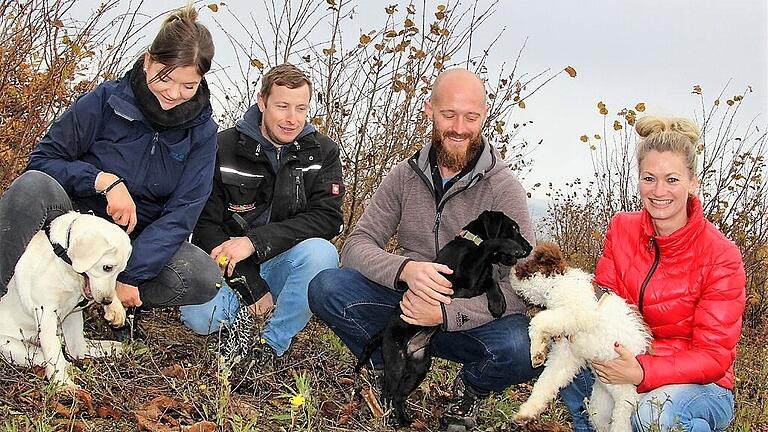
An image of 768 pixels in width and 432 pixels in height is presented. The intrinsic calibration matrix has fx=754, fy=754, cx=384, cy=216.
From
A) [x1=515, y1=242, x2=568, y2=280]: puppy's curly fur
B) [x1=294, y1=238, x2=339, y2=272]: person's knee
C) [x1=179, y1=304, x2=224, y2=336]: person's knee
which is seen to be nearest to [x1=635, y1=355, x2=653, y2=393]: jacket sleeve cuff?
[x1=515, y1=242, x2=568, y2=280]: puppy's curly fur

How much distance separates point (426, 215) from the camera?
4.56 meters

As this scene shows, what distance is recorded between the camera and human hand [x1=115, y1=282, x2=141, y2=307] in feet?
14.2

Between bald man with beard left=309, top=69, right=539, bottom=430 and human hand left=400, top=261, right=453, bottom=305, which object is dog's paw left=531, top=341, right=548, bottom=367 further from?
human hand left=400, top=261, right=453, bottom=305

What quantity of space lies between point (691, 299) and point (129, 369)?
3.07 m

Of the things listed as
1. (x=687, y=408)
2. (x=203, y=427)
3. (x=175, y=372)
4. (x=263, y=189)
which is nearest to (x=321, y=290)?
(x=263, y=189)

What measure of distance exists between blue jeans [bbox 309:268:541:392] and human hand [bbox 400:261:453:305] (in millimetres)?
364

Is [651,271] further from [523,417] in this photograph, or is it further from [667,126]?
[523,417]

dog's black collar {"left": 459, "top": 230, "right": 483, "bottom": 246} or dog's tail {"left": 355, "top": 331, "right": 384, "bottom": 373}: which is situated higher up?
dog's black collar {"left": 459, "top": 230, "right": 483, "bottom": 246}

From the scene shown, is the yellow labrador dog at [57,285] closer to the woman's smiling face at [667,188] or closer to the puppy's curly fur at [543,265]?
the puppy's curly fur at [543,265]

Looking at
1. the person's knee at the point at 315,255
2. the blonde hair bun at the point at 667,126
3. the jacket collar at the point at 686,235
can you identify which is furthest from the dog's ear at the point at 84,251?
the blonde hair bun at the point at 667,126

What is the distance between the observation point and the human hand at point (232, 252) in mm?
4586

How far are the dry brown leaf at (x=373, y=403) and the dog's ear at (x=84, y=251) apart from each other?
1.65 m

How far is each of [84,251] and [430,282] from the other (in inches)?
70.5

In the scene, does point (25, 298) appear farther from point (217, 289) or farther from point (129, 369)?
point (217, 289)
